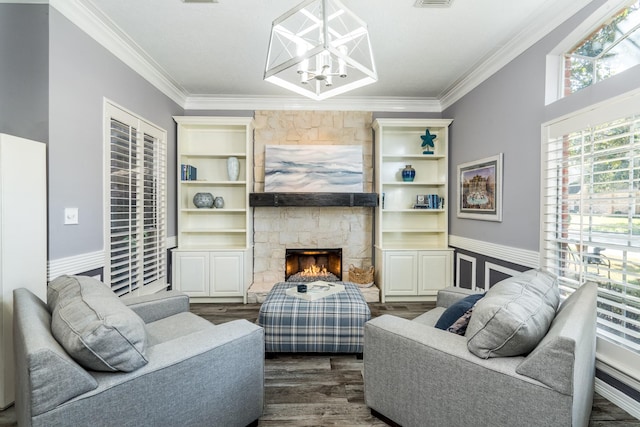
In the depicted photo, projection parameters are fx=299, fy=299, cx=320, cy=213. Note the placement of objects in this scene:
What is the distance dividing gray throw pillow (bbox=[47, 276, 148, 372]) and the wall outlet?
3.59 ft

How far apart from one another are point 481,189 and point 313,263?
2438 millimetres

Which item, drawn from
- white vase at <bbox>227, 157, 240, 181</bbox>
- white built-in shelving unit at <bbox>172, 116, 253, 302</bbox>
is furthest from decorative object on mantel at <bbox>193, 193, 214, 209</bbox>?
white vase at <bbox>227, 157, 240, 181</bbox>

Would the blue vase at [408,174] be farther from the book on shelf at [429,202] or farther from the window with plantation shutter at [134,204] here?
the window with plantation shutter at [134,204]

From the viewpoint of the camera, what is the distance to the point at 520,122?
2.72 m

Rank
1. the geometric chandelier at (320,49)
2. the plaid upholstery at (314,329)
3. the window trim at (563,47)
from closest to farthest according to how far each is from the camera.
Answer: the geometric chandelier at (320,49), the window trim at (563,47), the plaid upholstery at (314,329)

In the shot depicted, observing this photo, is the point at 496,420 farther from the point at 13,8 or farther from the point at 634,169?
the point at 13,8

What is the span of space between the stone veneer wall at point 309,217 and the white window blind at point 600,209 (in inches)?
93.6

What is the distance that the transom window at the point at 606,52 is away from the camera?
6.20 feet

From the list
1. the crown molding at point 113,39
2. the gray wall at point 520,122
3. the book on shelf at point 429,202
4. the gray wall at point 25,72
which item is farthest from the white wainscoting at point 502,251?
the crown molding at point 113,39

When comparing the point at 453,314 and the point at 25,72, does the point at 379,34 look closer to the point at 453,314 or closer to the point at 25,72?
the point at 453,314

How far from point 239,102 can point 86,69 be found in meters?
2.03

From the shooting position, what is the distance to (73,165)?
89.1 inches

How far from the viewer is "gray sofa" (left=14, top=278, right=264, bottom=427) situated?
104 cm

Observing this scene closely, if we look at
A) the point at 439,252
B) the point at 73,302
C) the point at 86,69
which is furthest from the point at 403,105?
the point at 73,302
